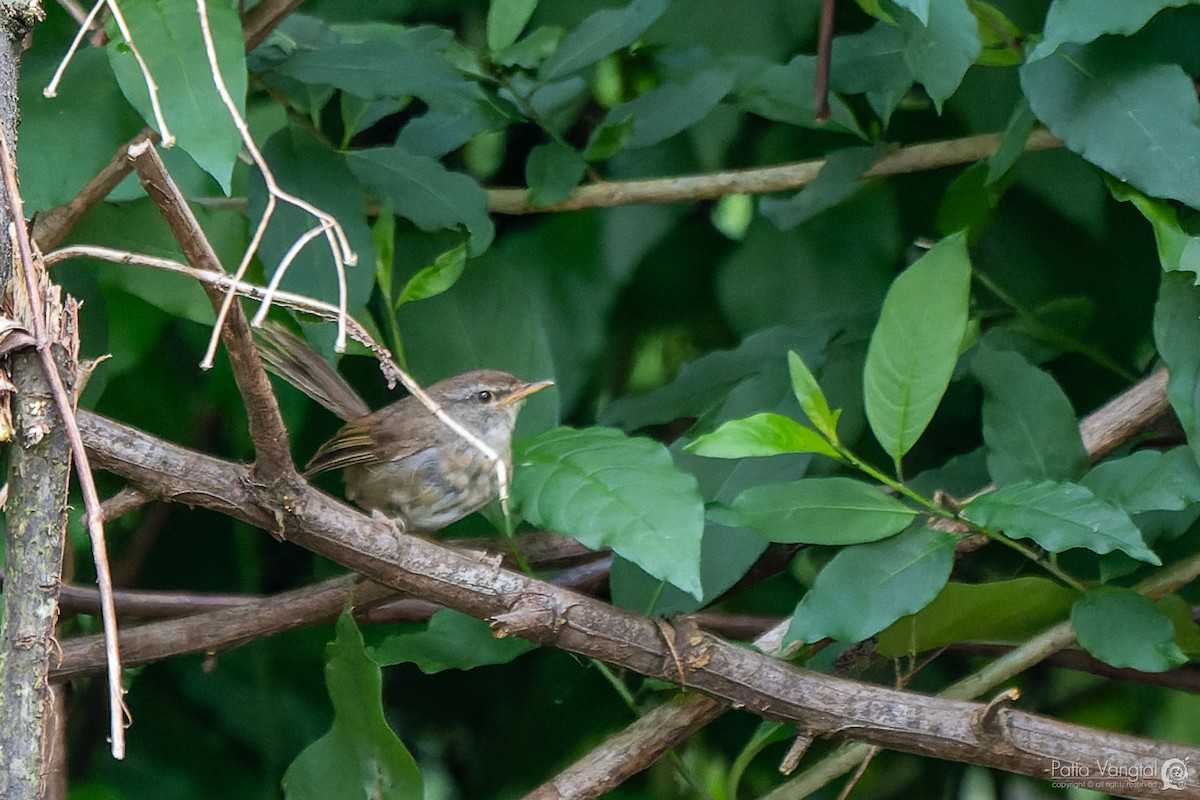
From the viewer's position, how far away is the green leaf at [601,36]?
1.90 meters

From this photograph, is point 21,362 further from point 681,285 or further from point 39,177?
point 681,285

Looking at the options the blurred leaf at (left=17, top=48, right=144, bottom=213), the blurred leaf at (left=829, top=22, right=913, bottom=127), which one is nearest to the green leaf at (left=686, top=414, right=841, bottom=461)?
the blurred leaf at (left=829, top=22, right=913, bottom=127)

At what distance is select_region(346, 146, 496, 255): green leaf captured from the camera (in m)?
1.93

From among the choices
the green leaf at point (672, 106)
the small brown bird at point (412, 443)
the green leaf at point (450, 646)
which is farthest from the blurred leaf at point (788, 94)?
the green leaf at point (450, 646)

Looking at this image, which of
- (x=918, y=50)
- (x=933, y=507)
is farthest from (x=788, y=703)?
(x=918, y=50)

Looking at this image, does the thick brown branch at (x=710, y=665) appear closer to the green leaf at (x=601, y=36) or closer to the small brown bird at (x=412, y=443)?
the small brown bird at (x=412, y=443)

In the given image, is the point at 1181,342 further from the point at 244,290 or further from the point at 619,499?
the point at 244,290

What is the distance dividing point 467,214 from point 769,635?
81cm

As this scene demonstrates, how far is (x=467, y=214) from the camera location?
1.93m

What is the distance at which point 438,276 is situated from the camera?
1.92m

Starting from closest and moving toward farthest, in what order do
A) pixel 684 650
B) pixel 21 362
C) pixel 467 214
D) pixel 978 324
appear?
1. pixel 21 362
2. pixel 684 650
3. pixel 467 214
4. pixel 978 324

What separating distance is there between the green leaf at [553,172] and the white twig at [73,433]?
111cm

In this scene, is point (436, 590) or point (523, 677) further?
point (523, 677)

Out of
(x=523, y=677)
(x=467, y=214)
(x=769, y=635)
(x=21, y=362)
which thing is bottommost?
(x=523, y=677)
